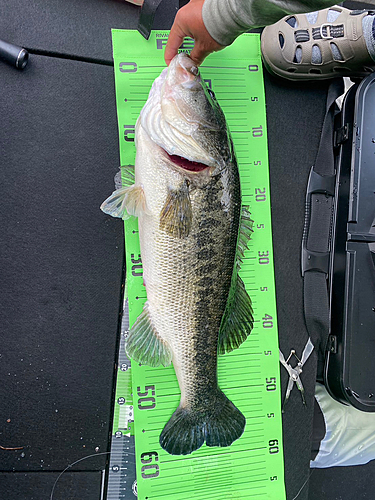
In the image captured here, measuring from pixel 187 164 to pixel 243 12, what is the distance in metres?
0.39

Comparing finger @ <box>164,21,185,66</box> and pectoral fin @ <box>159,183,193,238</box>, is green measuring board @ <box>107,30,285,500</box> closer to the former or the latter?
finger @ <box>164,21,185,66</box>

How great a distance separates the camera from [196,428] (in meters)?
1.25

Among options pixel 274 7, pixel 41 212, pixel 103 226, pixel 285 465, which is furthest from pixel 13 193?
pixel 285 465

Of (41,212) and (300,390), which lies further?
(300,390)

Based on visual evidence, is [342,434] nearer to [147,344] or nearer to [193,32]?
[147,344]

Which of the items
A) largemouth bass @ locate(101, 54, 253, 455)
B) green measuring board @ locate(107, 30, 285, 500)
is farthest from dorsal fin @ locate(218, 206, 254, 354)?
green measuring board @ locate(107, 30, 285, 500)

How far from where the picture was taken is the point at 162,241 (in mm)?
1107

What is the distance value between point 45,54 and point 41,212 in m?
0.56

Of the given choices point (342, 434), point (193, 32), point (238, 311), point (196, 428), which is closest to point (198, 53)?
point (193, 32)

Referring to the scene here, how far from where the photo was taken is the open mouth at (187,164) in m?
1.06

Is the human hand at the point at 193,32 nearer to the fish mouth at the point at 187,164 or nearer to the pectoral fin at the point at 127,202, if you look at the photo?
the fish mouth at the point at 187,164

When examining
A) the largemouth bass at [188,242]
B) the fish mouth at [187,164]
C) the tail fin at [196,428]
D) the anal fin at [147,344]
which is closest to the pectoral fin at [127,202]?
the largemouth bass at [188,242]

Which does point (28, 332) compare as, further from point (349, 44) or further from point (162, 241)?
point (349, 44)

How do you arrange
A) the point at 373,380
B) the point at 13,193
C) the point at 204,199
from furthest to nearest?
the point at 373,380 < the point at 13,193 < the point at 204,199
